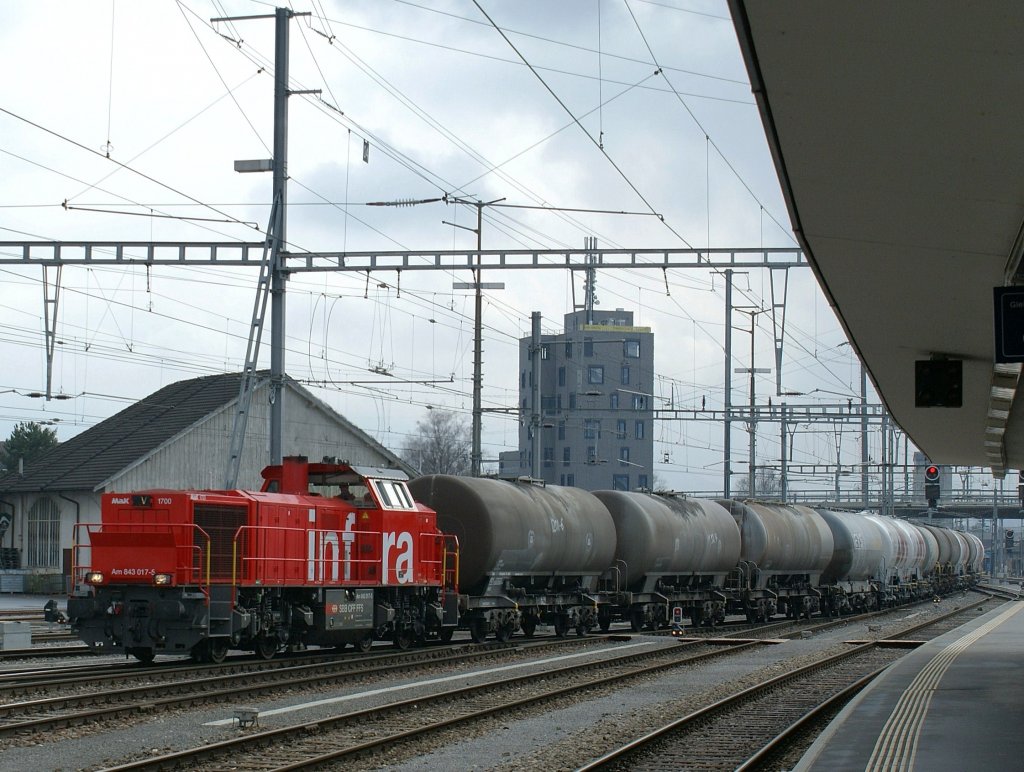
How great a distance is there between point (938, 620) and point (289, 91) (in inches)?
996

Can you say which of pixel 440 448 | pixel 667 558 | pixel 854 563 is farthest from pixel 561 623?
pixel 440 448

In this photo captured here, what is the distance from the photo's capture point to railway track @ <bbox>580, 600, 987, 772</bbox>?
1241 cm

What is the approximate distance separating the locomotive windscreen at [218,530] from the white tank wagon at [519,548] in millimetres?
6095

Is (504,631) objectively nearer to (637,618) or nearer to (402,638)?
(402,638)

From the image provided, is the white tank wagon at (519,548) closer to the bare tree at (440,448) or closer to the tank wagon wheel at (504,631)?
the tank wagon wheel at (504,631)

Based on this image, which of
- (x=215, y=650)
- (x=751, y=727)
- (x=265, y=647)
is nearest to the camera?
(x=751, y=727)

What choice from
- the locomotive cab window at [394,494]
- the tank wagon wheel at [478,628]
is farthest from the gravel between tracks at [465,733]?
the tank wagon wheel at [478,628]

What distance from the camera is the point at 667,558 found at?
30.5 m

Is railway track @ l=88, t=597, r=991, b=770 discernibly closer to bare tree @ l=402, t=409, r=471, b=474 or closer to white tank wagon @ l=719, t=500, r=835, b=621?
white tank wagon @ l=719, t=500, r=835, b=621

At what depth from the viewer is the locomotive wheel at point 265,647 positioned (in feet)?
68.3

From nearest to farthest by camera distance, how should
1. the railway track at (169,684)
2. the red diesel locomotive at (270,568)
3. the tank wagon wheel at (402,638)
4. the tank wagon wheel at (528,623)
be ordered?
the railway track at (169,684) < the red diesel locomotive at (270,568) < the tank wagon wheel at (402,638) < the tank wagon wheel at (528,623)

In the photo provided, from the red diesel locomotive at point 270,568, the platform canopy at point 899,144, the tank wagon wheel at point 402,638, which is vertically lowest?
the tank wagon wheel at point 402,638

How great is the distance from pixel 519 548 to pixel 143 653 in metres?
8.07

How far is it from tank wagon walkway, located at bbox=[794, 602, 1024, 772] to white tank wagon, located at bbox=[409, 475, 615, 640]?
775 centimetres
